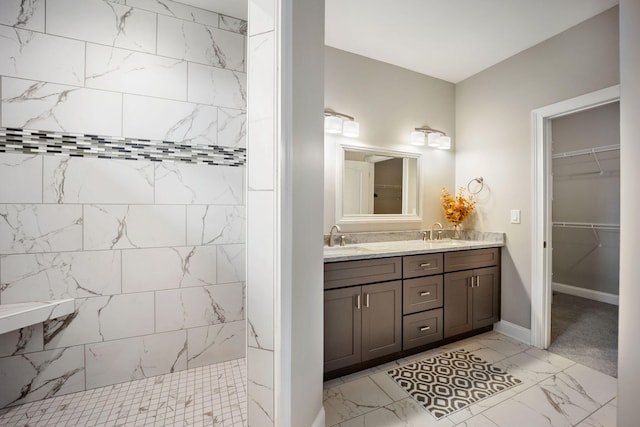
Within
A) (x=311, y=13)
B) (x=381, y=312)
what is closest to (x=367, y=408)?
(x=381, y=312)

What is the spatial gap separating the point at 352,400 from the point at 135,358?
1.55 meters

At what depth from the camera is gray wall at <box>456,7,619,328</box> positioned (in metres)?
2.03

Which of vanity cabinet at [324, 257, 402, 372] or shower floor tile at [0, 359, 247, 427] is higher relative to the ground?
vanity cabinet at [324, 257, 402, 372]

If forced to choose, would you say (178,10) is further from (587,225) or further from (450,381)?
(587,225)

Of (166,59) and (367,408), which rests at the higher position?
(166,59)

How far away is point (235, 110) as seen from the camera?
7.04ft

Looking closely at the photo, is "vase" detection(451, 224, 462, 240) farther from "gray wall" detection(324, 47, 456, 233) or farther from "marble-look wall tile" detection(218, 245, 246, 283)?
"marble-look wall tile" detection(218, 245, 246, 283)

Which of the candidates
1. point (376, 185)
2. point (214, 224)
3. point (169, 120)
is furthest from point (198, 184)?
point (376, 185)

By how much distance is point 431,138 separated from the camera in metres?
2.88

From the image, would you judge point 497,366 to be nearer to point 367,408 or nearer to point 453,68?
point 367,408

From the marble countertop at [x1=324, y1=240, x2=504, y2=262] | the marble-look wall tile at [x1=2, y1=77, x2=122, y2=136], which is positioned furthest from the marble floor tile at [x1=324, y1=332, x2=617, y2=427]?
the marble-look wall tile at [x1=2, y1=77, x2=122, y2=136]

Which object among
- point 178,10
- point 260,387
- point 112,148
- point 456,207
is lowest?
point 260,387

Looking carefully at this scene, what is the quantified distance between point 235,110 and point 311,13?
1.06 m

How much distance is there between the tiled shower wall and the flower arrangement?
7.10ft
